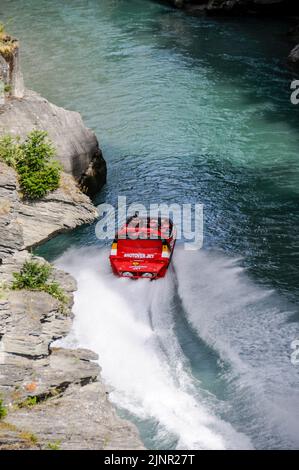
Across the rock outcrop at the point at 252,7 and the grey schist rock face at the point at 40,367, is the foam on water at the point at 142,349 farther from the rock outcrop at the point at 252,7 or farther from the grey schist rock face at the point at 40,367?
the rock outcrop at the point at 252,7

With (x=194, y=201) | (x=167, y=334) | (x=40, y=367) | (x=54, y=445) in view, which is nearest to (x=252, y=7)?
(x=194, y=201)

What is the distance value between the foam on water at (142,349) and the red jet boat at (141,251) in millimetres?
472

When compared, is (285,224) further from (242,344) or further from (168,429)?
(168,429)

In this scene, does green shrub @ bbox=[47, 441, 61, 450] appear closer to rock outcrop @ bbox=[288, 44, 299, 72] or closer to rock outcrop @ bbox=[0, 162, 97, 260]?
rock outcrop @ bbox=[0, 162, 97, 260]

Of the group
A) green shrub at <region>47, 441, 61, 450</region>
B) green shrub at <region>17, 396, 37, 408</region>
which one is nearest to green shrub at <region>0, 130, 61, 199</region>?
green shrub at <region>17, 396, 37, 408</region>

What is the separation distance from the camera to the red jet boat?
27016 mm

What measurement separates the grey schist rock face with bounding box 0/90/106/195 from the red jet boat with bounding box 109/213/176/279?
16.1 feet

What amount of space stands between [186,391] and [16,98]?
16.1m

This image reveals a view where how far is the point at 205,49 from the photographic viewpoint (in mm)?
54844

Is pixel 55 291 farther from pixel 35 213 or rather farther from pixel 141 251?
pixel 141 251

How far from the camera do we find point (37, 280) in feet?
74.5

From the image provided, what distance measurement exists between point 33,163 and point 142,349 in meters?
8.52
